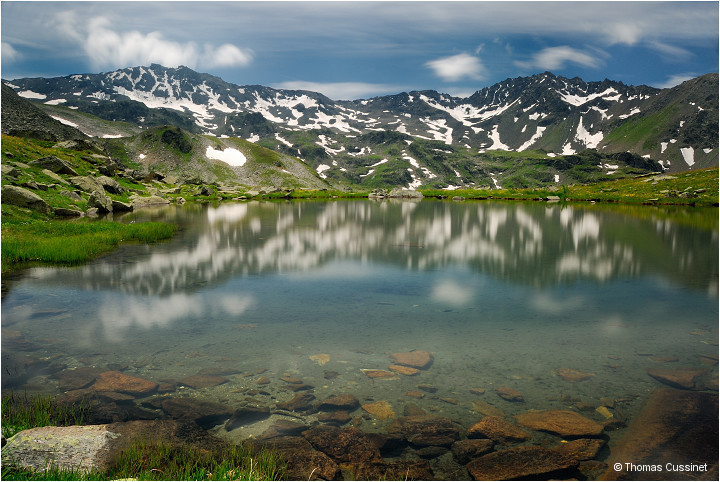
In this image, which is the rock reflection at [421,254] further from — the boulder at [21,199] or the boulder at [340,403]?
the boulder at [21,199]

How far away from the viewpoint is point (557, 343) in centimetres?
1576

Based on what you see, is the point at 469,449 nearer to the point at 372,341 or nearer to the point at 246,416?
the point at 246,416

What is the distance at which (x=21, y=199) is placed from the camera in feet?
155

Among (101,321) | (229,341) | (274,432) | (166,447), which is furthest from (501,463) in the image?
(101,321)

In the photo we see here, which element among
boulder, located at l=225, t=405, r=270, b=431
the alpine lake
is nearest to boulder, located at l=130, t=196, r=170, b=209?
the alpine lake

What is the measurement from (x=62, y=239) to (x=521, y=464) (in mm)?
37466

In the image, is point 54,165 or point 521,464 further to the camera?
point 54,165

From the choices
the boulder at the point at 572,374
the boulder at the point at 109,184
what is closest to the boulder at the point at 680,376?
the boulder at the point at 572,374

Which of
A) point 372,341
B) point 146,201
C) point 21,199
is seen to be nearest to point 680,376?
point 372,341

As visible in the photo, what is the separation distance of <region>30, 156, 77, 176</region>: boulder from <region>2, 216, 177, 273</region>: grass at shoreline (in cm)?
4026

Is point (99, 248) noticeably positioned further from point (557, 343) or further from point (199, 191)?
point (199, 191)

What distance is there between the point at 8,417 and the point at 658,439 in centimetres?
1499

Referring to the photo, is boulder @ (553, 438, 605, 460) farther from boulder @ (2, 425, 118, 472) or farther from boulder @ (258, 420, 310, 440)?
boulder @ (2, 425, 118, 472)

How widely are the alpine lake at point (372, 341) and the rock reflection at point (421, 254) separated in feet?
1.12
